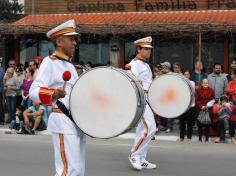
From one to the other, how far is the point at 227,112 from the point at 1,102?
20.8 ft

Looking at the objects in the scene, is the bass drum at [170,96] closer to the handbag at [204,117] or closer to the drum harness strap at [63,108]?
the drum harness strap at [63,108]

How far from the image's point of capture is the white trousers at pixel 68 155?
4.77 meters

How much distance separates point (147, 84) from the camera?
320 inches

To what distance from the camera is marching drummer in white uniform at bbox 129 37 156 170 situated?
25.9 ft

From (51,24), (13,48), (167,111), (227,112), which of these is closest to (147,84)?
(167,111)

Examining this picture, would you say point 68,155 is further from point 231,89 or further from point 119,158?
point 231,89

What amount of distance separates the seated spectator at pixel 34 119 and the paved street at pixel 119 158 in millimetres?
982

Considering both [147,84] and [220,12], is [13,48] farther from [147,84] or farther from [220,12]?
[147,84]

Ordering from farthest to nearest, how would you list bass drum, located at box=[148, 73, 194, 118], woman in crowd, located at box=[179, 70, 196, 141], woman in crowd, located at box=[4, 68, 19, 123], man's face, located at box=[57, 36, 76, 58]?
woman in crowd, located at box=[4, 68, 19, 123] < woman in crowd, located at box=[179, 70, 196, 141] < bass drum, located at box=[148, 73, 194, 118] < man's face, located at box=[57, 36, 76, 58]

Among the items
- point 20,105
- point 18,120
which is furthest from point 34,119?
point 20,105

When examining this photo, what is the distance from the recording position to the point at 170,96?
8.11m

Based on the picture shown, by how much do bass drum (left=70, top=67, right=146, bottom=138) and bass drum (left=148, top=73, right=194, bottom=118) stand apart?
123 inches

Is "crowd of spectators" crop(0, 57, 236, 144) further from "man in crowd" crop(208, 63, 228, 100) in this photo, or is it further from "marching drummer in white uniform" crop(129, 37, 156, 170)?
"marching drummer in white uniform" crop(129, 37, 156, 170)

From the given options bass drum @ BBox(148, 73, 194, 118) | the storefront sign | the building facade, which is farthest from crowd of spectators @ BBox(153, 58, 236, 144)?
the storefront sign
